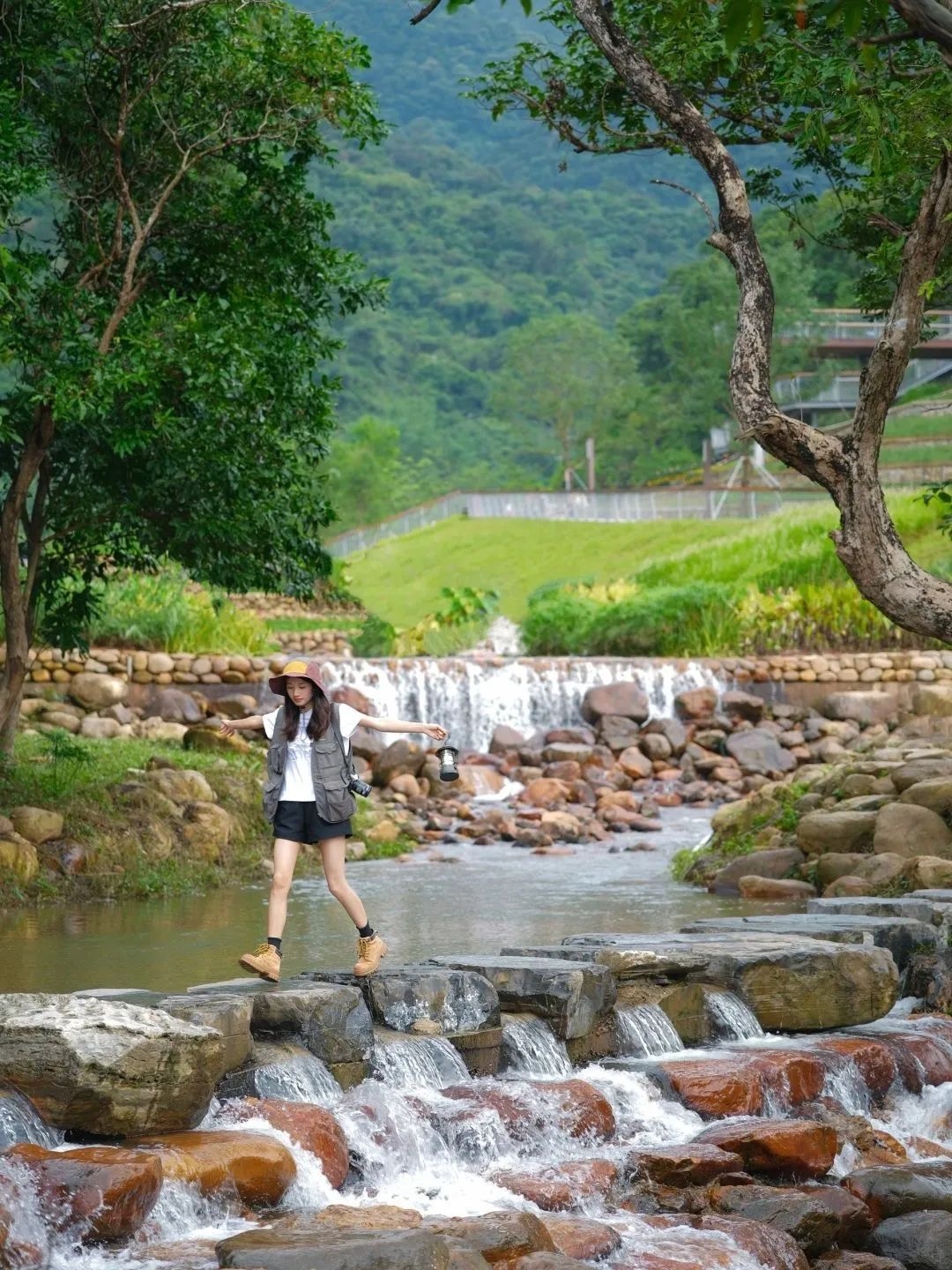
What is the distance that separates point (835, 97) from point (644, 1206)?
21.4 feet

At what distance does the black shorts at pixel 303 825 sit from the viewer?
25.2ft

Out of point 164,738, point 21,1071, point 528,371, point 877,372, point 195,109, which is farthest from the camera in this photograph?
point 528,371

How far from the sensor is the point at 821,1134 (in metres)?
7.37

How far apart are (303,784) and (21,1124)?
1.95m

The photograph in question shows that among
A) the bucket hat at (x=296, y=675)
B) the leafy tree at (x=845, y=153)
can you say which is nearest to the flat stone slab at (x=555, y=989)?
the bucket hat at (x=296, y=675)

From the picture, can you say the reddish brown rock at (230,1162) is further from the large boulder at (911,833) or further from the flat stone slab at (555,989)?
the large boulder at (911,833)

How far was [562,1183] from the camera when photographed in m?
6.91

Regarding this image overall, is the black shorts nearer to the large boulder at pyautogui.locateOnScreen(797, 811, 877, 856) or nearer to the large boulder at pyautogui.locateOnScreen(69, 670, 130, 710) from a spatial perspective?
the large boulder at pyautogui.locateOnScreen(797, 811, 877, 856)

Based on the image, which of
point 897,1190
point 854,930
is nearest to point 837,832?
point 854,930

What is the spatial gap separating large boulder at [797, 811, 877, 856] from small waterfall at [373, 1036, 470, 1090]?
21.3 ft

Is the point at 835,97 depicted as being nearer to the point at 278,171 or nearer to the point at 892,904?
the point at 892,904

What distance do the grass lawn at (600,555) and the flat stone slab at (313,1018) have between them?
73.0 ft

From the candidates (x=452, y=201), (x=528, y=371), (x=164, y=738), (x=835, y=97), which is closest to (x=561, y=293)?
(x=452, y=201)

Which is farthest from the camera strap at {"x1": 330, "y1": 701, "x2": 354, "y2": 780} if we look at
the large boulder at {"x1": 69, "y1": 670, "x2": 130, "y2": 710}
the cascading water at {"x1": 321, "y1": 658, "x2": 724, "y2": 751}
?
the cascading water at {"x1": 321, "y1": 658, "x2": 724, "y2": 751}
